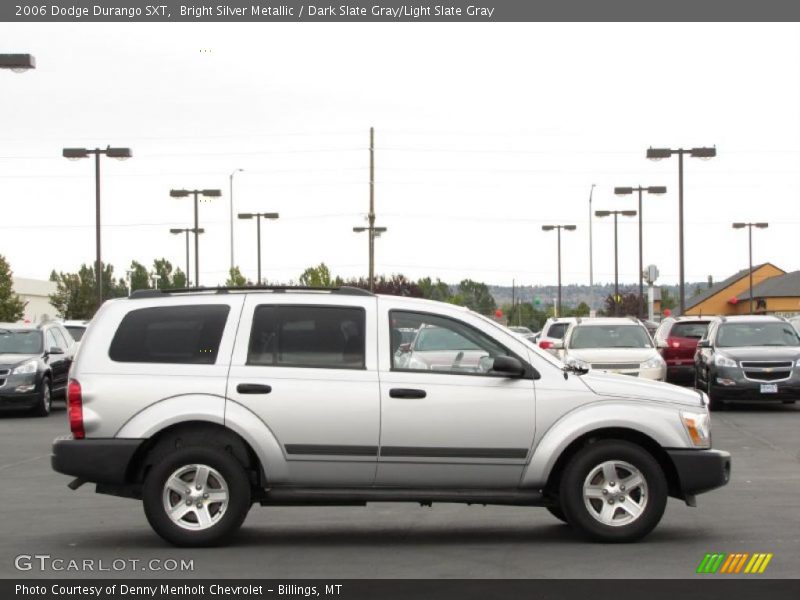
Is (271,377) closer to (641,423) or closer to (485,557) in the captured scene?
(485,557)

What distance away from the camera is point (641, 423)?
390 inches

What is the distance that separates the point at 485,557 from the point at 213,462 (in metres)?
2.04

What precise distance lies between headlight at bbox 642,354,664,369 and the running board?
51.1 feet

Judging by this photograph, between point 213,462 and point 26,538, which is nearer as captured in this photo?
point 213,462

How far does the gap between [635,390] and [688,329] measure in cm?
2182

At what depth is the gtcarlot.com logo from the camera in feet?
28.9

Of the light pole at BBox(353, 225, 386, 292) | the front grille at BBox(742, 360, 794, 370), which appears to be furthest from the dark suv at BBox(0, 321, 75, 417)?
the light pole at BBox(353, 225, 386, 292)

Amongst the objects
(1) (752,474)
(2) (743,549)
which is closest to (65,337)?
(1) (752,474)

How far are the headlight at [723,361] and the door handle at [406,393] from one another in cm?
1554

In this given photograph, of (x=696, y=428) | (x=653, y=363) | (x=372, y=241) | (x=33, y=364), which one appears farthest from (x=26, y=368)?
(x=372, y=241)

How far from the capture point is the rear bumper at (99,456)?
31.8ft

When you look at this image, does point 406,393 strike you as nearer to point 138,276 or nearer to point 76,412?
point 76,412

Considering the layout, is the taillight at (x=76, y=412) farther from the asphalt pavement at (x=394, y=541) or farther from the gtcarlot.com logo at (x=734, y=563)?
the gtcarlot.com logo at (x=734, y=563)

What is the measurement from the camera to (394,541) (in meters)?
10.2
